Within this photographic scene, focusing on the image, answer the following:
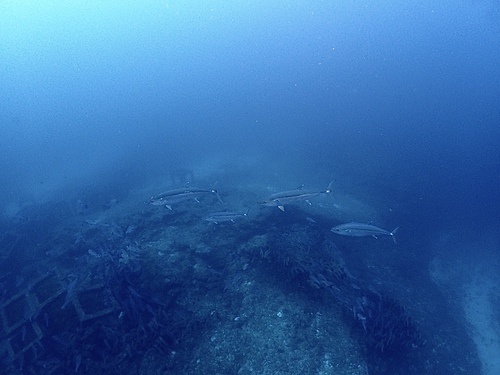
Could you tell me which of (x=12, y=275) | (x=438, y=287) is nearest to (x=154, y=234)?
(x=12, y=275)

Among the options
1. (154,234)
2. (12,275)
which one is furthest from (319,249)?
(12,275)

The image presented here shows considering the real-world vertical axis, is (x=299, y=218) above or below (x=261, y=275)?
below

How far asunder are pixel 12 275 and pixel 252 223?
11168 millimetres

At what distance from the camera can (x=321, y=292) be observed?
8.80m

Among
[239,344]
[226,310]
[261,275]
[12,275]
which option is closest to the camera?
[239,344]

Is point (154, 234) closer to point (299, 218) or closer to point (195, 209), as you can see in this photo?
point (195, 209)

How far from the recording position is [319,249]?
37.1 ft

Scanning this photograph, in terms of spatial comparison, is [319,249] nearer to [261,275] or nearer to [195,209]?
[261,275]

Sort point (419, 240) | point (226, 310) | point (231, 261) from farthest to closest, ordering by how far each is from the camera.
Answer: point (419, 240) < point (231, 261) < point (226, 310)

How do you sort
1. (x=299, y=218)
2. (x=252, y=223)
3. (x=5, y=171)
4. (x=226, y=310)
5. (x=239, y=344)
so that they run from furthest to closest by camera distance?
(x=5, y=171) < (x=299, y=218) < (x=252, y=223) < (x=226, y=310) < (x=239, y=344)

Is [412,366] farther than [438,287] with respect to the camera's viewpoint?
No

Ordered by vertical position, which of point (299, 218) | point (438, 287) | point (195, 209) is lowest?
point (438, 287)

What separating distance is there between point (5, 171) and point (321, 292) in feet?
183

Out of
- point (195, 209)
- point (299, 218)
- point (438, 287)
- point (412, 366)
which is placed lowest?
point (438, 287)
